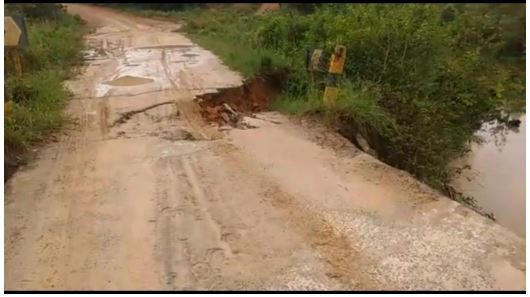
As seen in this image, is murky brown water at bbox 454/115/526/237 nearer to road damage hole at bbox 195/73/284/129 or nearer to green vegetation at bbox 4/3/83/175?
road damage hole at bbox 195/73/284/129

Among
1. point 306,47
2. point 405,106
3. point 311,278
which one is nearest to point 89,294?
point 311,278

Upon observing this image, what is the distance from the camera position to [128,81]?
852cm

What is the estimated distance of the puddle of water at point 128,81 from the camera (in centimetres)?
827

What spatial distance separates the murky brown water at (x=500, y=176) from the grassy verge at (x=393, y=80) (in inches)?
15.0

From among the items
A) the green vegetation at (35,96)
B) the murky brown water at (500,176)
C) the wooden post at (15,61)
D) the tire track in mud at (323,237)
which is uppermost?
the wooden post at (15,61)

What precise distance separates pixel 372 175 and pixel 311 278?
182 centimetres

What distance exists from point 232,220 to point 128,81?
A: 5.34m

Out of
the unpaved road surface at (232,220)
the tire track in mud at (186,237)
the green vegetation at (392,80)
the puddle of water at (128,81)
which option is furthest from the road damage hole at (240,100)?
the tire track in mud at (186,237)

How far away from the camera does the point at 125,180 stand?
4434 millimetres

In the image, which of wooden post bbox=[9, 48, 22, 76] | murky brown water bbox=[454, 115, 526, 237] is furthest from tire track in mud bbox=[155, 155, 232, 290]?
wooden post bbox=[9, 48, 22, 76]

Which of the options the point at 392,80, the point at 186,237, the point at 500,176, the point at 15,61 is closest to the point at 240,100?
the point at 392,80

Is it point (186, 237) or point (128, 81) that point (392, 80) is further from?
point (186, 237)

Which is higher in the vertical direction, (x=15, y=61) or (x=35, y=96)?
→ (x=15, y=61)

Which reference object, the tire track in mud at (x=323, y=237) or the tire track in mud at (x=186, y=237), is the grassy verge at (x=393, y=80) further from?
the tire track in mud at (x=186, y=237)
